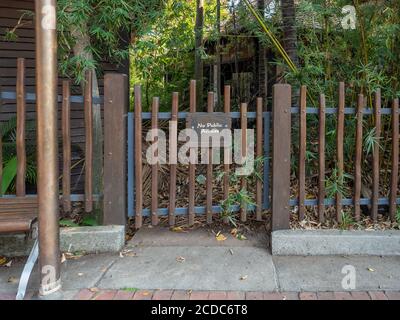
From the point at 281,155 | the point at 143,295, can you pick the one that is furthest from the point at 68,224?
the point at 281,155

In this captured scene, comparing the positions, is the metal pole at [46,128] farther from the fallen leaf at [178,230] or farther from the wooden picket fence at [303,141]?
the wooden picket fence at [303,141]

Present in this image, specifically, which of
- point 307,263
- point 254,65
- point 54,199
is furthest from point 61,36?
point 254,65

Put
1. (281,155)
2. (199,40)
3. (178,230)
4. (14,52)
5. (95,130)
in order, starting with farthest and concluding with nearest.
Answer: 1. (199,40)
2. (14,52)
3. (95,130)
4. (178,230)
5. (281,155)

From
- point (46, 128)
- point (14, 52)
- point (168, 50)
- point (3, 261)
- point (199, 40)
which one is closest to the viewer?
point (46, 128)

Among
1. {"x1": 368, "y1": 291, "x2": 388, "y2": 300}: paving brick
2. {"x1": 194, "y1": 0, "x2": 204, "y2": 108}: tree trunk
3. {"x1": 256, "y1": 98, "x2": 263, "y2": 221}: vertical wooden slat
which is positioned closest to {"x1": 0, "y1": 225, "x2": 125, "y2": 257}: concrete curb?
{"x1": 256, "y1": 98, "x2": 263, "y2": 221}: vertical wooden slat

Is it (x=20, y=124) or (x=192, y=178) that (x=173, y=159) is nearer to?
(x=192, y=178)

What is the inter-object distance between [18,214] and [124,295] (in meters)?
1.09

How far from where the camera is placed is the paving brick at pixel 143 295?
3.16 metres

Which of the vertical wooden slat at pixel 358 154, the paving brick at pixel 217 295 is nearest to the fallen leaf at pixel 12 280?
the paving brick at pixel 217 295

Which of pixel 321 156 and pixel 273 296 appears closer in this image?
pixel 273 296

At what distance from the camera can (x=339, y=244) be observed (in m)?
3.97

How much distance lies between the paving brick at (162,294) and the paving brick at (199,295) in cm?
16

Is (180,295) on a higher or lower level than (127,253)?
lower

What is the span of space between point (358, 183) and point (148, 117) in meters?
2.06
